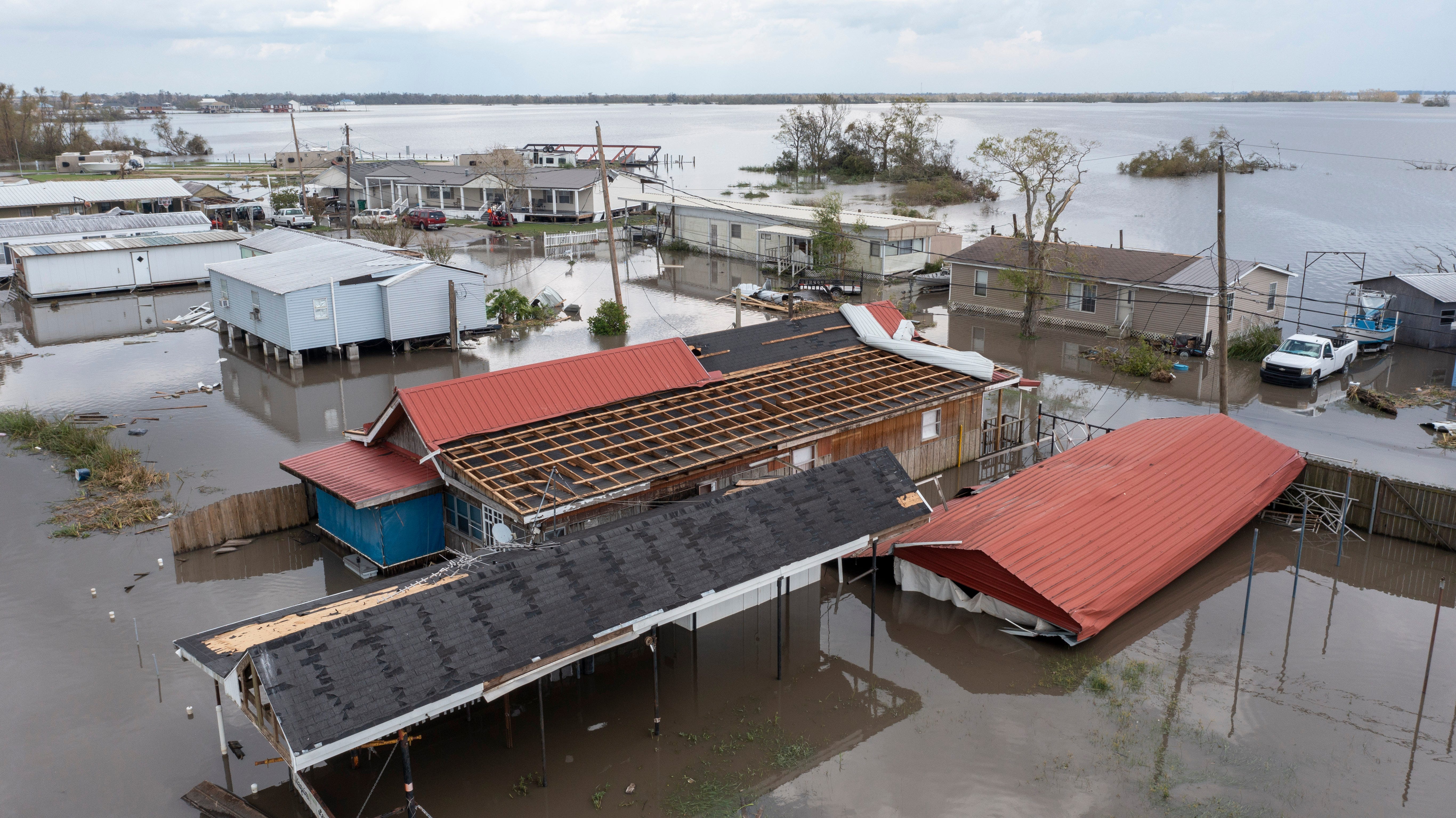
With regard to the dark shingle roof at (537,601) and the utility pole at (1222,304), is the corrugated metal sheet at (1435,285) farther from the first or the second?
the dark shingle roof at (537,601)

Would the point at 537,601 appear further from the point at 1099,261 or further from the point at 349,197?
the point at 349,197

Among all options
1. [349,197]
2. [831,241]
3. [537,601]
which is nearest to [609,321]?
[831,241]

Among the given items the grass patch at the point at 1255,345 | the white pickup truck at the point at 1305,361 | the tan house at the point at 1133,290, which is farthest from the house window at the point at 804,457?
the grass patch at the point at 1255,345

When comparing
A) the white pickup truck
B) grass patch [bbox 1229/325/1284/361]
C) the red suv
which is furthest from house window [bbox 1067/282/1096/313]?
the red suv

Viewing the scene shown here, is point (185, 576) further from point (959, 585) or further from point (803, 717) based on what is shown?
point (959, 585)

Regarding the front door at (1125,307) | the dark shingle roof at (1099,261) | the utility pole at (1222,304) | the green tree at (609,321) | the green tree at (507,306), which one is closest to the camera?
the utility pole at (1222,304)

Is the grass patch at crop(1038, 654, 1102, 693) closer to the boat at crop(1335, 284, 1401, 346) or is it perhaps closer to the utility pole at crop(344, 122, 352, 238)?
the utility pole at crop(344, 122, 352, 238)
